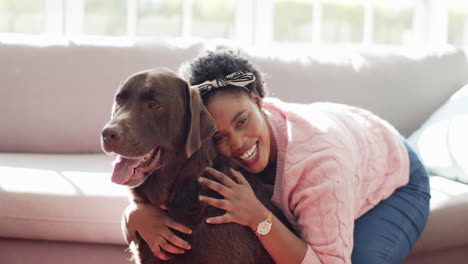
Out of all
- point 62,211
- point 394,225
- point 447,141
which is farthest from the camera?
point 447,141

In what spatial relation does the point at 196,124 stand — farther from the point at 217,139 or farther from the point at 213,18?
the point at 213,18

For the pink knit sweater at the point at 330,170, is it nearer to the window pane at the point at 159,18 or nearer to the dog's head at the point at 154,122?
the dog's head at the point at 154,122

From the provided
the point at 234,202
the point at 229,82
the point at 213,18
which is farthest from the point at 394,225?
the point at 213,18

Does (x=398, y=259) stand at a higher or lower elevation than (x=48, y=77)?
lower

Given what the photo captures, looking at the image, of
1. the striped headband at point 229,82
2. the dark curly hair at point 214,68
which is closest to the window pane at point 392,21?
the dark curly hair at point 214,68

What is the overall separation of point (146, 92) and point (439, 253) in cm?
152

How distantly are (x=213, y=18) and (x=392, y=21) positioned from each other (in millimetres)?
1518

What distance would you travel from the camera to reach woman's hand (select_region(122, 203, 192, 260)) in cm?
148

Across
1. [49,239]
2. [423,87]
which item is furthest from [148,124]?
[423,87]

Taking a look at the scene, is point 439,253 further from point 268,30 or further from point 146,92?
point 268,30

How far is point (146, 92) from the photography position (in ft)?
4.74

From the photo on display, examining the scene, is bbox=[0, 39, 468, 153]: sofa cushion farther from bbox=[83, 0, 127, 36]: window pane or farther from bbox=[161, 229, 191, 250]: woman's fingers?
bbox=[161, 229, 191, 250]: woman's fingers

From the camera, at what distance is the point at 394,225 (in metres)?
1.86

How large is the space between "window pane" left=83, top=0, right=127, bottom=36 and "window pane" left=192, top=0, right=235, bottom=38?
55 cm
